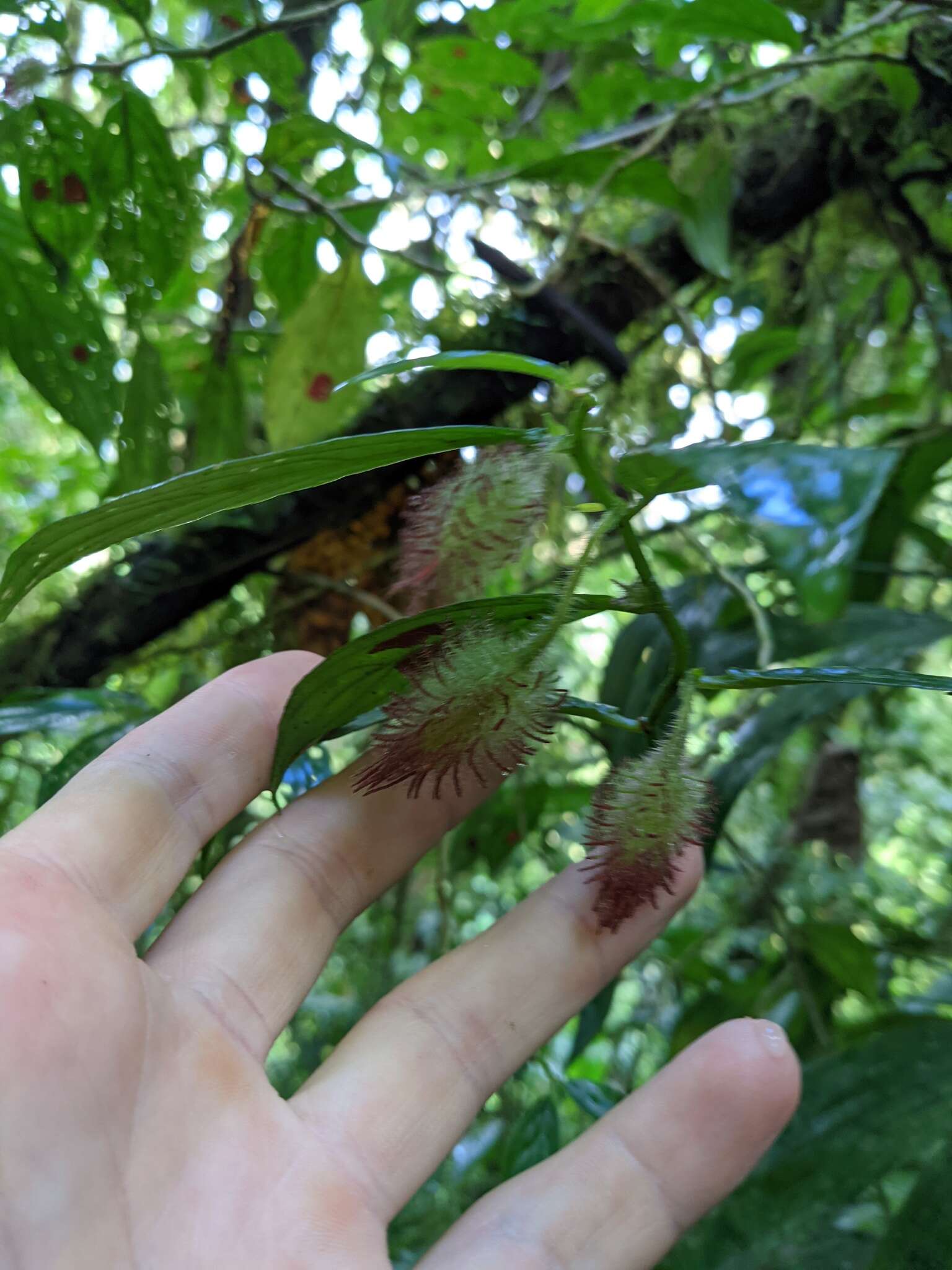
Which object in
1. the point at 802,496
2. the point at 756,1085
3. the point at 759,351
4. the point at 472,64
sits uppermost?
the point at 472,64

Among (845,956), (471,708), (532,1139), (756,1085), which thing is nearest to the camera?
(471,708)

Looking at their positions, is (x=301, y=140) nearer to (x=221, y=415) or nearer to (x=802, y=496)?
(x=221, y=415)

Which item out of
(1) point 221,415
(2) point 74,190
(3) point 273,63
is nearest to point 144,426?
(1) point 221,415

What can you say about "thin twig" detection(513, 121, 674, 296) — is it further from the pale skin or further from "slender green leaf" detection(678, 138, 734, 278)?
the pale skin

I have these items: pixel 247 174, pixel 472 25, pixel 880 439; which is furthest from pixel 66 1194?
pixel 472 25

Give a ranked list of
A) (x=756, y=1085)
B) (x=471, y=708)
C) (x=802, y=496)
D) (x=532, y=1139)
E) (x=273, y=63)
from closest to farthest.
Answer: (x=802, y=496) → (x=471, y=708) → (x=756, y=1085) → (x=532, y=1139) → (x=273, y=63)
